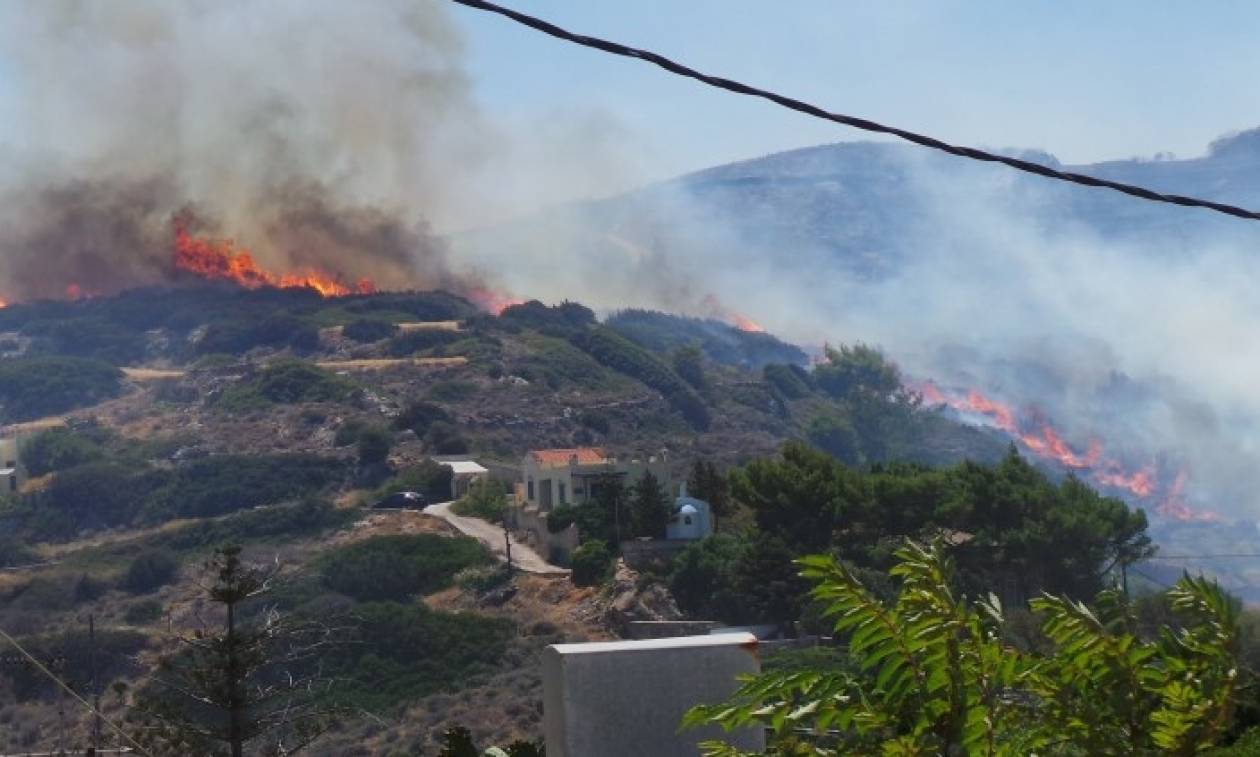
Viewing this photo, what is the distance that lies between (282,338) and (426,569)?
232 feet

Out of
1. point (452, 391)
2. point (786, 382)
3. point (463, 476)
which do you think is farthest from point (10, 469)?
point (786, 382)

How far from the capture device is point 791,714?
8.91m

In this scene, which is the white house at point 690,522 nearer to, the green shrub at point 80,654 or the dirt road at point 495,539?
the dirt road at point 495,539

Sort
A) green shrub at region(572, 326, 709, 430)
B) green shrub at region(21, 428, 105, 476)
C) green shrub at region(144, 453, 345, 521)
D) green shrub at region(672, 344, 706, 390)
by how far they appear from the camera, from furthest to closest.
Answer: green shrub at region(672, 344, 706, 390) → green shrub at region(572, 326, 709, 430) → green shrub at region(21, 428, 105, 476) → green shrub at region(144, 453, 345, 521)

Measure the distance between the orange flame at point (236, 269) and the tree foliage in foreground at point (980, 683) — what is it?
572 ft

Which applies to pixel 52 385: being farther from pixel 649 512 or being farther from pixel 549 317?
pixel 649 512

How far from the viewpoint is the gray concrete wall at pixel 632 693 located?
11.6 metres

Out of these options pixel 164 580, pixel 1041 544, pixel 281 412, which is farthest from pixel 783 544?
pixel 281 412

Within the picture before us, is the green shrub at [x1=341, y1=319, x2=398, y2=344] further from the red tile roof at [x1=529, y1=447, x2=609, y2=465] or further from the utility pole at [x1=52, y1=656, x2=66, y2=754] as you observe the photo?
the utility pole at [x1=52, y1=656, x2=66, y2=754]

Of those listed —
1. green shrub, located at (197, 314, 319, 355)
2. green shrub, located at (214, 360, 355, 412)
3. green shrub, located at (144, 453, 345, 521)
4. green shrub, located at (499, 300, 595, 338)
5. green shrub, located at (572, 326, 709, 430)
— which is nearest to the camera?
green shrub, located at (144, 453, 345, 521)

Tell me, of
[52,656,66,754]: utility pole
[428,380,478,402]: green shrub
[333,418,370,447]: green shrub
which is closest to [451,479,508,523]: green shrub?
[333,418,370,447]: green shrub

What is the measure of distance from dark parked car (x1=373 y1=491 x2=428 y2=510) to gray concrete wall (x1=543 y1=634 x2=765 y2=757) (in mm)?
103247

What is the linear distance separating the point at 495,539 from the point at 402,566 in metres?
5.83

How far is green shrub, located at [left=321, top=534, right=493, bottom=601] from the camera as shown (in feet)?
317
